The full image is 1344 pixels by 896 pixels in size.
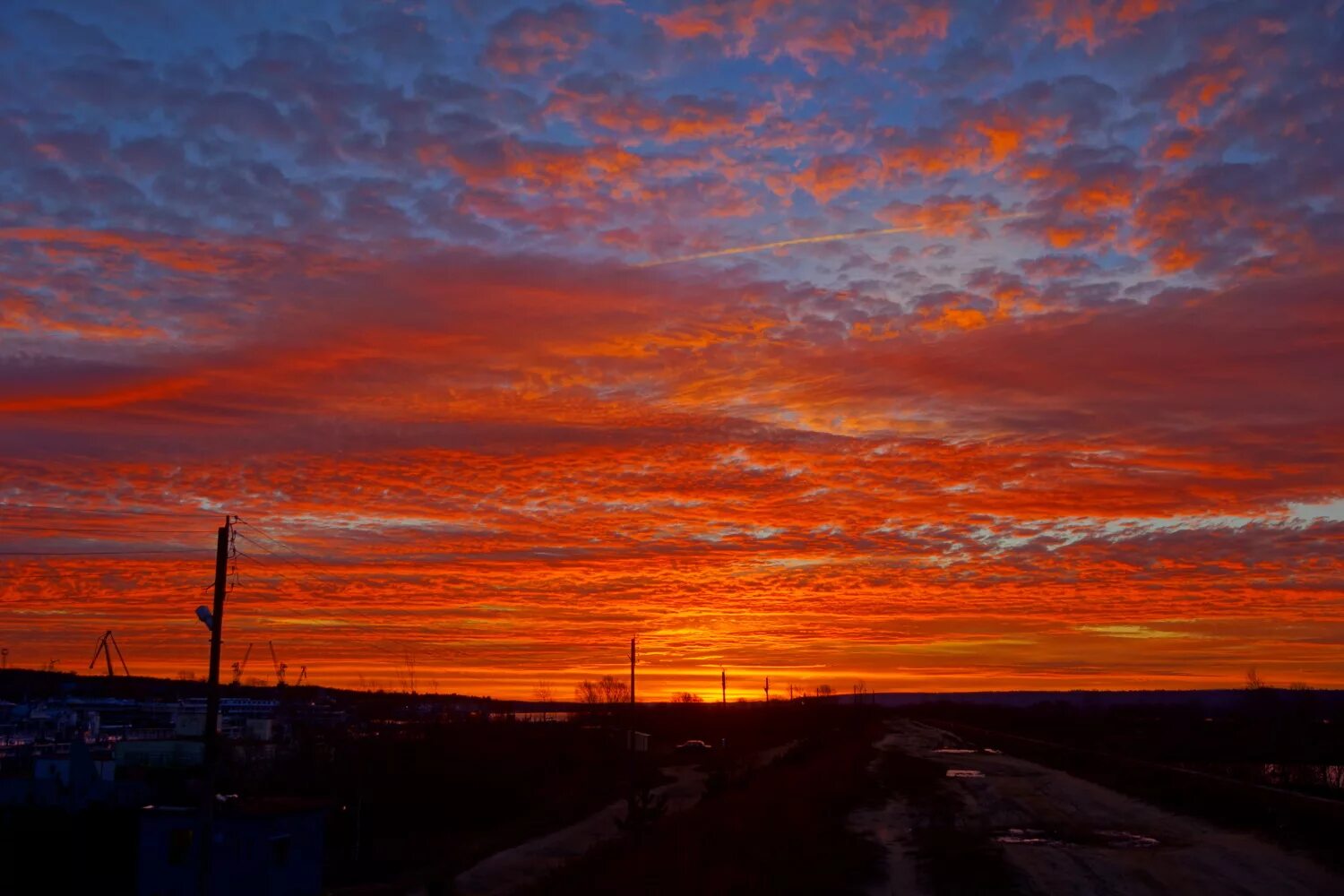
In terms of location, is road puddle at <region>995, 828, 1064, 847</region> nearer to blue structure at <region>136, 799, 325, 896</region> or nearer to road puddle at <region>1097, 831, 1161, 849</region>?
road puddle at <region>1097, 831, 1161, 849</region>

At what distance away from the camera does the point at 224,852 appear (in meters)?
37.9

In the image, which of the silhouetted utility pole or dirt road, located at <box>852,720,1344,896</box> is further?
the silhouetted utility pole

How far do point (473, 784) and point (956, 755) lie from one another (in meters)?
33.4

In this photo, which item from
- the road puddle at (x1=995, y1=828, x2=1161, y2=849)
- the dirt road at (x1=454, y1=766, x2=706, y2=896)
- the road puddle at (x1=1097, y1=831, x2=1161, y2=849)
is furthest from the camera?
the dirt road at (x1=454, y1=766, x2=706, y2=896)

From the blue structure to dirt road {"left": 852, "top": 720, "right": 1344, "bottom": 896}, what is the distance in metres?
20.6

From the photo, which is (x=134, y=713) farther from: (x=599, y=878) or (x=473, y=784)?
(x=599, y=878)

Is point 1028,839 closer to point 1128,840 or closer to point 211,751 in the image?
point 1128,840

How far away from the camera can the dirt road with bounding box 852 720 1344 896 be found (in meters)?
19.3

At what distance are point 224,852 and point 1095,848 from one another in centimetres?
2846

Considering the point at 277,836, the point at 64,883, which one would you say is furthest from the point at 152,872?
the point at 64,883

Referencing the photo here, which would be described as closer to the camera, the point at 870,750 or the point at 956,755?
the point at 956,755

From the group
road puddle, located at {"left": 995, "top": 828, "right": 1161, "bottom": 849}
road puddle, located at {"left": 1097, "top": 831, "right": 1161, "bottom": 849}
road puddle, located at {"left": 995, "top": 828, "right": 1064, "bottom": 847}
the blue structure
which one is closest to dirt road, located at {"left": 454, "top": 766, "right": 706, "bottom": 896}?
the blue structure

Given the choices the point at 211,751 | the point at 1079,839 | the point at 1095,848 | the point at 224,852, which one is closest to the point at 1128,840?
the point at 1079,839

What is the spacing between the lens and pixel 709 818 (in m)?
36.5
